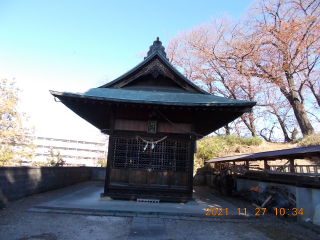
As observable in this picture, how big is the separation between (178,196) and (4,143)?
1140 centimetres

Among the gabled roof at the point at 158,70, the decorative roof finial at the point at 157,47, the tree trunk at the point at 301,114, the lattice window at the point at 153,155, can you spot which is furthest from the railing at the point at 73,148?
the lattice window at the point at 153,155

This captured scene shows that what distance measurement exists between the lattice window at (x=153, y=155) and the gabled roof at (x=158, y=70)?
2.62 m

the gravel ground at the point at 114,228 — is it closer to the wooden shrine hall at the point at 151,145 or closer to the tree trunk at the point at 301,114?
the wooden shrine hall at the point at 151,145

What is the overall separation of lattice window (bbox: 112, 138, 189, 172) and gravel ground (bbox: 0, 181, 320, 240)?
2.38 meters

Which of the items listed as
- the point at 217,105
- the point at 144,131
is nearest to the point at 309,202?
the point at 217,105

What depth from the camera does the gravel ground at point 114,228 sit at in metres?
4.30

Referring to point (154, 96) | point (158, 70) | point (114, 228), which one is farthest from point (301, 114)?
point (114, 228)

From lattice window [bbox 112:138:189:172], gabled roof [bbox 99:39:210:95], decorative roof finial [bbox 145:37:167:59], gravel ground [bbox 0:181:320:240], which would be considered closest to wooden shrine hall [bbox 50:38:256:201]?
lattice window [bbox 112:138:189:172]

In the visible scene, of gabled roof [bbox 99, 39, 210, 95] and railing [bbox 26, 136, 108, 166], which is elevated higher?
gabled roof [bbox 99, 39, 210, 95]

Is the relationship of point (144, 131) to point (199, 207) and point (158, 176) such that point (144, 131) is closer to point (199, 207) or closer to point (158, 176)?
point (158, 176)

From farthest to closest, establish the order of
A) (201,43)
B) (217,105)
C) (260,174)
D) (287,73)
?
(201,43)
(287,73)
(260,174)
(217,105)

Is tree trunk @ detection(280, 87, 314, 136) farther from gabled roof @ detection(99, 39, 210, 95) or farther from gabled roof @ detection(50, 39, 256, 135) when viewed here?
gabled roof @ detection(99, 39, 210, 95)

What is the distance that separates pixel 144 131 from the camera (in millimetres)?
7812

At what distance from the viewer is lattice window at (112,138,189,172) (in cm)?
771
